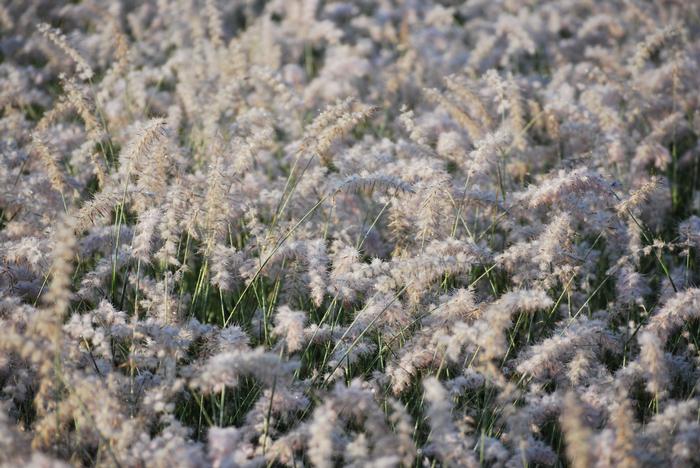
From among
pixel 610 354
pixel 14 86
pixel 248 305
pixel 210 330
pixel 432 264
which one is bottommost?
pixel 610 354

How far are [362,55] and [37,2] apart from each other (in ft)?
10.8

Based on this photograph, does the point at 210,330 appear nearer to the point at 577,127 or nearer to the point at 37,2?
the point at 577,127

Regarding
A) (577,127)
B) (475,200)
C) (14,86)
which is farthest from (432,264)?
(14,86)

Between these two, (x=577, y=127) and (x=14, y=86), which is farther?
(x=14, y=86)

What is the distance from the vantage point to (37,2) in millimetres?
6781

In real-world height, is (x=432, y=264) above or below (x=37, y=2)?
below

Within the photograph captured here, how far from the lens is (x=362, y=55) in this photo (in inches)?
261

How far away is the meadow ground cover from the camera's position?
2285 mm

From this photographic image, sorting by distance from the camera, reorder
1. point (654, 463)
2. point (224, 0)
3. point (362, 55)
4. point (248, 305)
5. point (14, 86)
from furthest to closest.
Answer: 1. point (224, 0)
2. point (362, 55)
3. point (14, 86)
4. point (248, 305)
5. point (654, 463)

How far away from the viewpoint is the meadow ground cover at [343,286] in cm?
229

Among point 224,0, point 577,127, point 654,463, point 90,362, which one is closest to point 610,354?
point 654,463

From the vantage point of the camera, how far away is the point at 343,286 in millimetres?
2918

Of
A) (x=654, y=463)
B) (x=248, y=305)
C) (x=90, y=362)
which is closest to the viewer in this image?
(x=654, y=463)

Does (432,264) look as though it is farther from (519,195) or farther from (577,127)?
(577,127)
